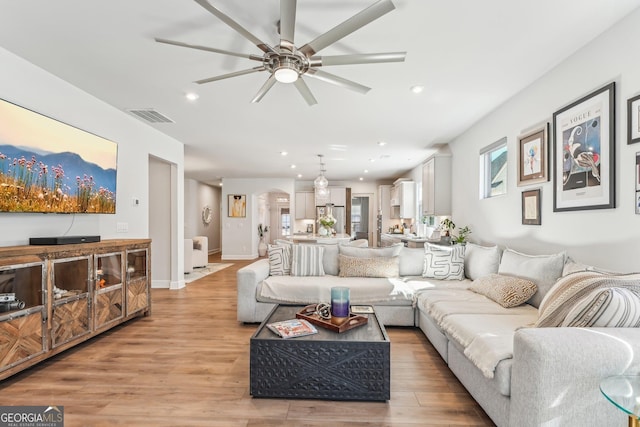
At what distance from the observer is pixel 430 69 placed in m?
2.94

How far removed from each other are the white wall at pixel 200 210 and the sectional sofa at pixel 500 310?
22.2ft

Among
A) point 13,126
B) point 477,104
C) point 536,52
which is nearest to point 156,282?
point 13,126

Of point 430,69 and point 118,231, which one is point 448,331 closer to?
point 430,69

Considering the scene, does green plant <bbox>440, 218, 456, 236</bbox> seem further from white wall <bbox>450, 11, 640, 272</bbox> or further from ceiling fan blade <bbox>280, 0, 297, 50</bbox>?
ceiling fan blade <bbox>280, 0, 297, 50</bbox>

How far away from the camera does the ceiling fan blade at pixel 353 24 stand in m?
1.66

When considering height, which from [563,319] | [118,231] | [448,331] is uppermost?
[118,231]

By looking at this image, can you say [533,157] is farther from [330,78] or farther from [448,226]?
[448,226]

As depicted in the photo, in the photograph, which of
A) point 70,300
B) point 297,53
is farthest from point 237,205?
point 297,53

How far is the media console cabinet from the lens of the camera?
93.4 inches

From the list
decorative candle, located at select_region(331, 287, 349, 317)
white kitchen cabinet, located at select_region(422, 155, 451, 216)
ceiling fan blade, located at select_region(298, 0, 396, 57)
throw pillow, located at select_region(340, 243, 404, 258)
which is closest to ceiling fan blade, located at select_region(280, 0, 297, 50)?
ceiling fan blade, located at select_region(298, 0, 396, 57)

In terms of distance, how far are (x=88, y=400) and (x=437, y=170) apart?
5.48 m

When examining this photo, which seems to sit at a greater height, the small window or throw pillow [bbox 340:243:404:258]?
the small window

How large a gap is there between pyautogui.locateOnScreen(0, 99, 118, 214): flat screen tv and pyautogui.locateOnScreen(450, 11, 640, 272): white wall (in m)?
4.28

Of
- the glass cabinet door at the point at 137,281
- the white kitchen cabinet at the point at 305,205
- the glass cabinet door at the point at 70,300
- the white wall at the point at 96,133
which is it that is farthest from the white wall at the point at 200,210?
the glass cabinet door at the point at 70,300
